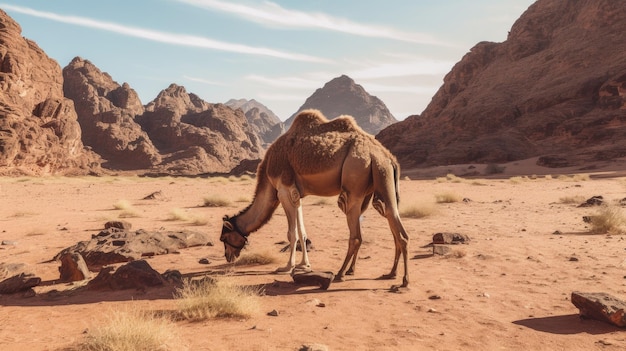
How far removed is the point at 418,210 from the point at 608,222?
5.90m

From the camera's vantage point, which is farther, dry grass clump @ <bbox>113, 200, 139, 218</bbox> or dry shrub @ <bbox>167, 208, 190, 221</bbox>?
dry grass clump @ <bbox>113, 200, 139, 218</bbox>

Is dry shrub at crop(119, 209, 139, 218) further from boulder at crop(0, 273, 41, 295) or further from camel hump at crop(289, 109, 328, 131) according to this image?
camel hump at crop(289, 109, 328, 131)

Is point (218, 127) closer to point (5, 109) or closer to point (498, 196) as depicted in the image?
point (5, 109)

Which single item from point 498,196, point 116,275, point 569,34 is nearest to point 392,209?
point 116,275

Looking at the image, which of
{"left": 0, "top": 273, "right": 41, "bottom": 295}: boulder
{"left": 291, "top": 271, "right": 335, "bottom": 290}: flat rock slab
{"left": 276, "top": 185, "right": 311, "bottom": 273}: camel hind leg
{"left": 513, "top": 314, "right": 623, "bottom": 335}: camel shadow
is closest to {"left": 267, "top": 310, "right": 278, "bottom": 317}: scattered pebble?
{"left": 291, "top": 271, "right": 335, "bottom": 290}: flat rock slab

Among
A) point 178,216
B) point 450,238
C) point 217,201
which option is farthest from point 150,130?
point 450,238

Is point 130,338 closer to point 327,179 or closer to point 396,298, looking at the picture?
point 396,298

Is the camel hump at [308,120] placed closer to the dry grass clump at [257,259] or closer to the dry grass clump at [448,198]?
the dry grass clump at [257,259]

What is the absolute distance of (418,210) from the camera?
50.1 feet

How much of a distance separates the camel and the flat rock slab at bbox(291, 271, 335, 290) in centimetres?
57

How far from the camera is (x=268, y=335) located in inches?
184

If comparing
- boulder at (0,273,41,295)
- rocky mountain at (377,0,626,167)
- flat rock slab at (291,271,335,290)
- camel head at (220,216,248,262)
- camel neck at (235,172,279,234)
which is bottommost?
flat rock slab at (291,271,335,290)

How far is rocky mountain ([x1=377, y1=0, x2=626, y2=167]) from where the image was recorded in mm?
58188

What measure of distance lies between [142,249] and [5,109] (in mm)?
71164
